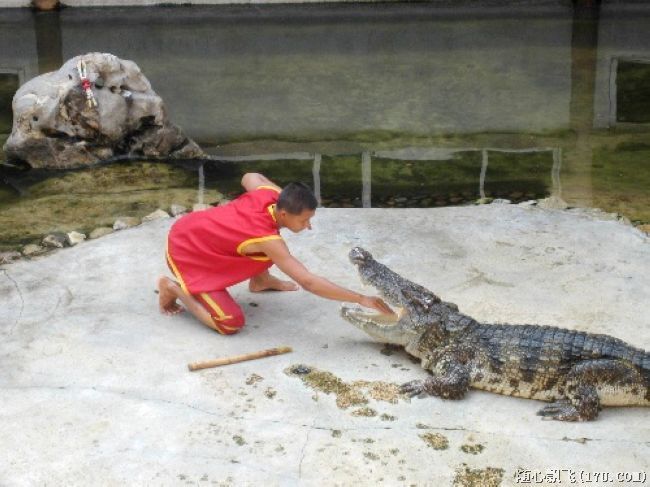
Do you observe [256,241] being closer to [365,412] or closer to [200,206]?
[365,412]

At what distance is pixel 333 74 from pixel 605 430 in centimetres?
708

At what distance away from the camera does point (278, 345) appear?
4211mm

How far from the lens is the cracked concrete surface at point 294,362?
3.34m

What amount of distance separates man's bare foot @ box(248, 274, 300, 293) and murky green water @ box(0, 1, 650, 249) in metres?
1.81

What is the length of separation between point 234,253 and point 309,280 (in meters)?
0.44

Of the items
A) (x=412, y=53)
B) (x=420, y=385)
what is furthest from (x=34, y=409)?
(x=412, y=53)

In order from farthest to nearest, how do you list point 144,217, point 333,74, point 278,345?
point 333,74 → point 144,217 → point 278,345

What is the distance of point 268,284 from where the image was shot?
15.6 feet

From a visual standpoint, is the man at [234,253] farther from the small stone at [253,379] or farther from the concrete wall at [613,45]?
the concrete wall at [613,45]

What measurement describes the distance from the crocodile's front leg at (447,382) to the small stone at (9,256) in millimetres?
2682

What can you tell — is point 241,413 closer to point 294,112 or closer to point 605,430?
point 605,430

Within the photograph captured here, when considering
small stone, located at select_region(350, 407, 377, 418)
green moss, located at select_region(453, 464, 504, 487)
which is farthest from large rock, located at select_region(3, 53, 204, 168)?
green moss, located at select_region(453, 464, 504, 487)

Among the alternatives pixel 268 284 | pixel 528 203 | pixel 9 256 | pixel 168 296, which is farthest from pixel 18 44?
pixel 168 296

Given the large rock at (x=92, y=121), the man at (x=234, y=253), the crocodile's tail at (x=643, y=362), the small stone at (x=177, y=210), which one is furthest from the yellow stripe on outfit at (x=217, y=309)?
the large rock at (x=92, y=121)
